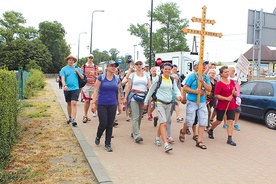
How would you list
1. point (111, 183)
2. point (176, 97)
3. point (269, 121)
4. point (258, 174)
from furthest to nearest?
point (269, 121) < point (176, 97) < point (258, 174) < point (111, 183)

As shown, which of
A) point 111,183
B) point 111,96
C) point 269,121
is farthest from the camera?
point 269,121

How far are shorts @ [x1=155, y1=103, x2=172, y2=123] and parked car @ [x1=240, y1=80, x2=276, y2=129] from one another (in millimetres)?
4019

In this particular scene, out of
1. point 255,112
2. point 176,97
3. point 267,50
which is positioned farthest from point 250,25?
point 267,50

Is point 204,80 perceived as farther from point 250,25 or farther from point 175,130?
point 250,25

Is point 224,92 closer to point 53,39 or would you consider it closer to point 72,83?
point 72,83

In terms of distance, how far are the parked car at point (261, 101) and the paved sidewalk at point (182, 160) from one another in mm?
1139

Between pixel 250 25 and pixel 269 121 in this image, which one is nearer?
pixel 269 121

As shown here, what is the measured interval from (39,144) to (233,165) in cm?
375

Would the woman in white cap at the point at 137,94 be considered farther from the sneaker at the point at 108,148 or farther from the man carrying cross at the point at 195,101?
the man carrying cross at the point at 195,101

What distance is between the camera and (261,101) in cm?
905

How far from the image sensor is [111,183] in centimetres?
420

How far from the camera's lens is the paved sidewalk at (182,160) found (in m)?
4.55

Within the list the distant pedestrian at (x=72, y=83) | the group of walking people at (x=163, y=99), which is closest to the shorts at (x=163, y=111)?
the group of walking people at (x=163, y=99)

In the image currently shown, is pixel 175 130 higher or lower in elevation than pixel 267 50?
lower
